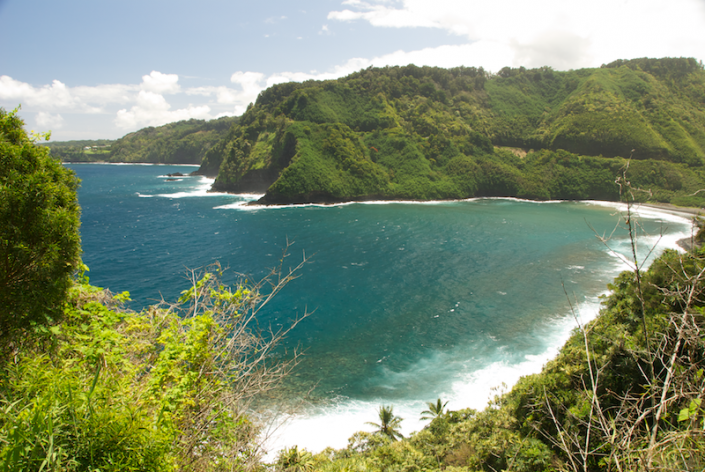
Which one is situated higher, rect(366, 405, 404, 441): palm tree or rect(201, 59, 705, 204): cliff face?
rect(201, 59, 705, 204): cliff face

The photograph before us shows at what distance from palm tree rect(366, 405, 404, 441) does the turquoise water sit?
3.33ft

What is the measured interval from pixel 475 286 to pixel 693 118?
121 metres

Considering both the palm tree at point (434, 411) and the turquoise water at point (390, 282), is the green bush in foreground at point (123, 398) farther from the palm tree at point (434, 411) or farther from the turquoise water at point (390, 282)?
the palm tree at point (434, 411)

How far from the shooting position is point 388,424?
17.4m

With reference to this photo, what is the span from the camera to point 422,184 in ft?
295

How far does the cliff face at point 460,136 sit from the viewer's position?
87.4 metres

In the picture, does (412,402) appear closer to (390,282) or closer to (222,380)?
(222,380)

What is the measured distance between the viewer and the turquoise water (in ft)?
68.1

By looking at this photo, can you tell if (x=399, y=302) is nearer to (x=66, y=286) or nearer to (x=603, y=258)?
(x=66, y=286)

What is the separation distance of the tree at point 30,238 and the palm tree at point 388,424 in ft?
47.9

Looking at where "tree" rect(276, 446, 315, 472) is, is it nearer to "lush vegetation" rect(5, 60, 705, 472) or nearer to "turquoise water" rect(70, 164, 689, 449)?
"lush vegetation" rect(5, 60, 705, 472)

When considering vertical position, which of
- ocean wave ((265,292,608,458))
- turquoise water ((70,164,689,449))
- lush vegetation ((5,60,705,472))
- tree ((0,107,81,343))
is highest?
tree ((0,107,81,343))

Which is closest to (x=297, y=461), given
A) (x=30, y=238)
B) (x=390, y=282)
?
(x=30, y=238)

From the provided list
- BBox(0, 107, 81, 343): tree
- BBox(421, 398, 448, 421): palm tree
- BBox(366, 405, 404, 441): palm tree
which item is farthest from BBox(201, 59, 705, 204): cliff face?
BBox(0, 107, 81, 343): tree
